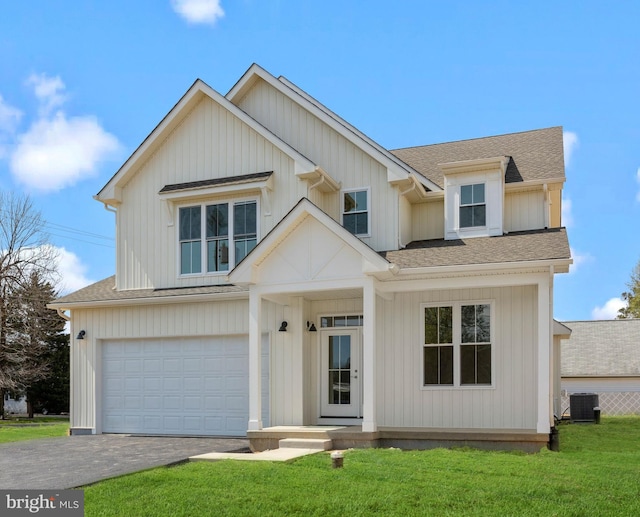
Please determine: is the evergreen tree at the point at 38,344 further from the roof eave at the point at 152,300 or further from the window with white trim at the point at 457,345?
the window with white trim at the point at 457,345

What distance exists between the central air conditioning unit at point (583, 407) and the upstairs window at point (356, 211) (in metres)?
10.7

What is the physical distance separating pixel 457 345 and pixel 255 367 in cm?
417

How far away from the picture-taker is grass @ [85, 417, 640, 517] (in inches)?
338

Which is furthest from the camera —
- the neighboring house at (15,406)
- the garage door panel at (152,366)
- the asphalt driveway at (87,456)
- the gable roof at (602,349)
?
the neighboring house at (15,406)

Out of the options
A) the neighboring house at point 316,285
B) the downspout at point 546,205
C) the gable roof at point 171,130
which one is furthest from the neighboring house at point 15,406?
the downspout at point 546,205

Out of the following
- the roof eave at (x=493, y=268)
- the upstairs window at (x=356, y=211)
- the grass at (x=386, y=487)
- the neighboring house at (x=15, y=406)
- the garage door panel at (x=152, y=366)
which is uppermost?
the upstairs window at (x=356, y=211)

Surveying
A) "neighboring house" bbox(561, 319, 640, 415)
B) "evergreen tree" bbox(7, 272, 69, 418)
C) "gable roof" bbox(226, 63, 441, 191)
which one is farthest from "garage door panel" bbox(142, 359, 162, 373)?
"neighboring house" bbox(561, 319, 640, 415)

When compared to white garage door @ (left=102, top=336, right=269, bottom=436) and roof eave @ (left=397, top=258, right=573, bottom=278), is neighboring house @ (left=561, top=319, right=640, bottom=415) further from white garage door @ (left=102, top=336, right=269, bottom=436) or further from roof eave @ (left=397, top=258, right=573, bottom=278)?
roof eave @ (left=397, top=258, right=573, bottom=278)

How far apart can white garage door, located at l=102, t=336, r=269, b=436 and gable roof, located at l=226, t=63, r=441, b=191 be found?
4.87 m

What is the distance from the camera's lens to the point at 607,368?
2992 centimetres

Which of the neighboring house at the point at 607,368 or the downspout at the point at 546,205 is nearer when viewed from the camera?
the downspout at the point at 546,205

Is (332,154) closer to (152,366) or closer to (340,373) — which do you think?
(340,373)

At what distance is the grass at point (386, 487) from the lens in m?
8.59

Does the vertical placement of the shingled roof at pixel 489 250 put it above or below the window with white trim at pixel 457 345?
above
